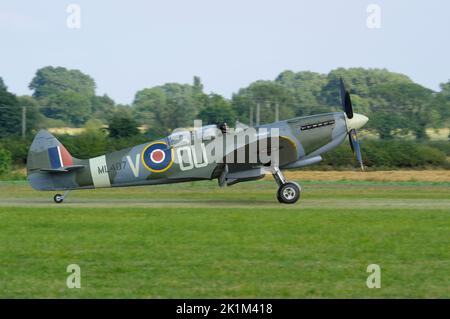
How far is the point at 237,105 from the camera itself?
6041 centimetres

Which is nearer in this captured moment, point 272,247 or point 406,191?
point 272,247

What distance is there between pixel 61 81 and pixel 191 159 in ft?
358

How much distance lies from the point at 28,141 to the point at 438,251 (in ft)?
122

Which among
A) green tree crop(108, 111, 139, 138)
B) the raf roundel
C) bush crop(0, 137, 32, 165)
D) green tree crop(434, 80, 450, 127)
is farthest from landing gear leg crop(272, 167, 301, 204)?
green tree crop(434, 80, 450, 127)

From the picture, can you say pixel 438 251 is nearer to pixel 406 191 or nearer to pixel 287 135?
pixel 287 135

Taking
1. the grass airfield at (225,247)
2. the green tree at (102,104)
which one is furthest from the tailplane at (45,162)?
the green tree at (102,104)

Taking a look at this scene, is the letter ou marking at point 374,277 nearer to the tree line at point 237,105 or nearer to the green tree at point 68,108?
the tree line at point 237,105

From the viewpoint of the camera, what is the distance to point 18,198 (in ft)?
76.1

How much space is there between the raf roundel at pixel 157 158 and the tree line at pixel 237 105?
16.8 meters

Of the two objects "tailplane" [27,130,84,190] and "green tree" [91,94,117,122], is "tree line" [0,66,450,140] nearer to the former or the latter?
"green tree" [91,94,117,122]

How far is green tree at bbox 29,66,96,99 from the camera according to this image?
122m

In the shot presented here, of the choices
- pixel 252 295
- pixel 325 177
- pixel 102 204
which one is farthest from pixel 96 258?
pixel 325 177

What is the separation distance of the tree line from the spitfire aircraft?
1656cm
